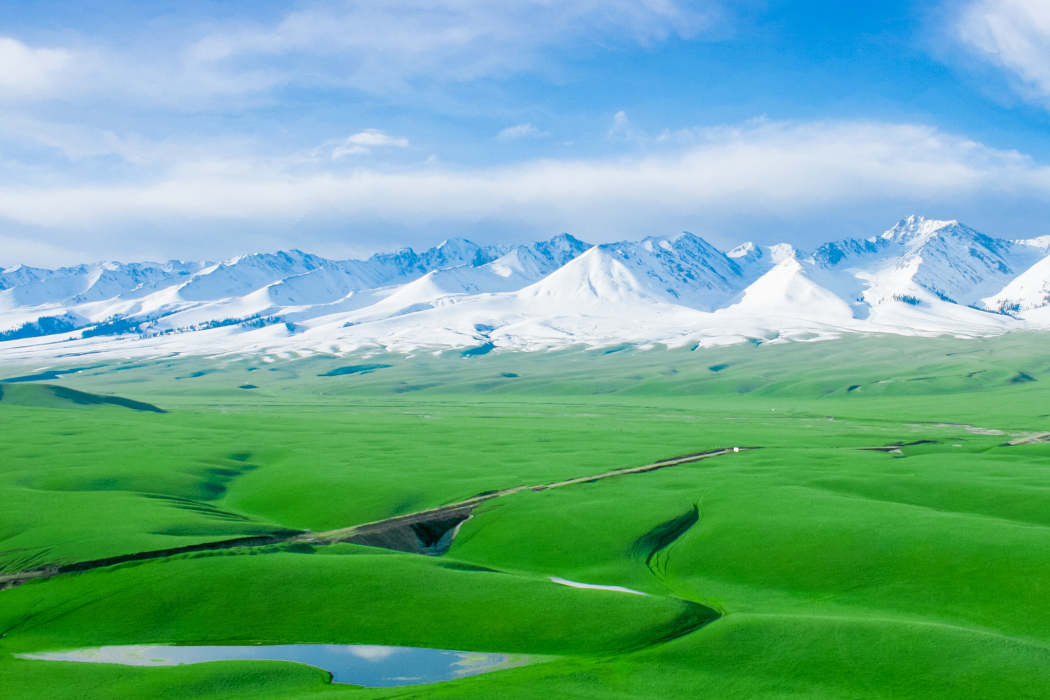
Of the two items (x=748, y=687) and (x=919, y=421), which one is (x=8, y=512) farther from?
(x=919, y=421)

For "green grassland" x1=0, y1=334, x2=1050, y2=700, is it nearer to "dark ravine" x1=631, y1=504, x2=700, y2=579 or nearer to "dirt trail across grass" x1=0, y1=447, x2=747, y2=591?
"dark ravine" x1=631, y1=504, x2=700, y2=579

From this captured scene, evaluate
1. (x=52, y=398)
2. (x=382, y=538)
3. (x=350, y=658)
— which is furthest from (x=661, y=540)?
(x=52, y=398)

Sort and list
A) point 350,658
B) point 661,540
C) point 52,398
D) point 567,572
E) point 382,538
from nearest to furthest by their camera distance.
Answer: point 350,658, point 567,572, point 382,538, point 661,540, point 52,398

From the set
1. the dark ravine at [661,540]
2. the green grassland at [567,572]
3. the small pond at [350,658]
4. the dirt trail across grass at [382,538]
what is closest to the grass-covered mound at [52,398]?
the green grassland at [567,572]

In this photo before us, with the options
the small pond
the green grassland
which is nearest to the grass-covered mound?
the green grassland

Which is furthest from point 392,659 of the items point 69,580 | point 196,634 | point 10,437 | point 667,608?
point 10,437

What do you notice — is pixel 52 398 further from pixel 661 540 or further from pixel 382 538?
pixel 661 540
